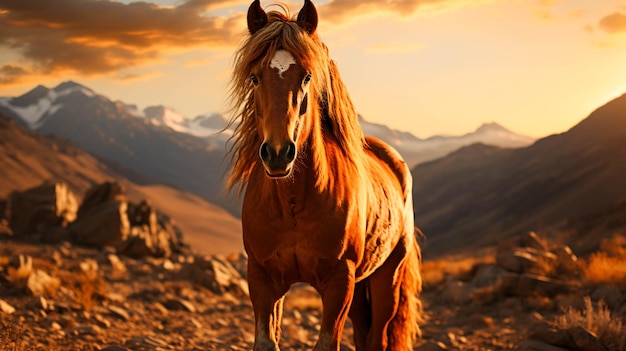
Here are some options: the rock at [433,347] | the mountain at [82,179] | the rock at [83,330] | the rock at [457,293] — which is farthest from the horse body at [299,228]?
the mountain at [82,179]

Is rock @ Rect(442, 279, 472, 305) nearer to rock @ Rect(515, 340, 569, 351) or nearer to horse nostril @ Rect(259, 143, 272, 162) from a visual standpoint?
rock @ Rect(515, 340, 569, 351)

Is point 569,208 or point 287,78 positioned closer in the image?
point 287,78

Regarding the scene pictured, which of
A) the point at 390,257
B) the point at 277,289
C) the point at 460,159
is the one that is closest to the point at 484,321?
the point at 390,257

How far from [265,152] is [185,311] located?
8231mm

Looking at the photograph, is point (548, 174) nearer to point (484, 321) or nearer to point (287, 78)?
point (484, 321)

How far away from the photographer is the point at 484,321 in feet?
33.6

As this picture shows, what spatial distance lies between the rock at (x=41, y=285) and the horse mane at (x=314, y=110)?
6.27 meters

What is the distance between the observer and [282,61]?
12.6 ft

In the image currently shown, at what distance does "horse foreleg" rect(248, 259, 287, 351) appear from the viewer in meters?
3.95

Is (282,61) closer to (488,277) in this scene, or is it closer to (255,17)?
(255,17)

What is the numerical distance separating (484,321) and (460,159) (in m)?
92.9

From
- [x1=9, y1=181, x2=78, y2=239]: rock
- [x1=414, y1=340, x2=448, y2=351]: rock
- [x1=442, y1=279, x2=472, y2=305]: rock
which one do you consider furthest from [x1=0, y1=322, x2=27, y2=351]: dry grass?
[x1=9, y1=181, x2=78, y2=239]: rock

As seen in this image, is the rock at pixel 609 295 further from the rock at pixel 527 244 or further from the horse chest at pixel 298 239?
the horse chest at pixel 298 239

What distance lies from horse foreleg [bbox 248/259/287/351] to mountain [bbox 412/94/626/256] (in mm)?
38425
